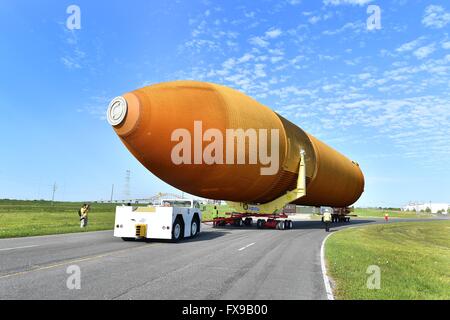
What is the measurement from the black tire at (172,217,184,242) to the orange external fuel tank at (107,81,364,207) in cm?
199

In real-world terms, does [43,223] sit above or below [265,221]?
below

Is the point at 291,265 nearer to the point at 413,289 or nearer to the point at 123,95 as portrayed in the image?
the point at 413,289

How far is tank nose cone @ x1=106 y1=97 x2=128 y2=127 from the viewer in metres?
14.3

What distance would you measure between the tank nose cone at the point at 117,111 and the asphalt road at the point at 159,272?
4.70 m

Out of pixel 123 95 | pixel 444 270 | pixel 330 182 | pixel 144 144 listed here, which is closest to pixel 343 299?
pixel 444 270

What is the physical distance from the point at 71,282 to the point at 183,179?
9.97m
